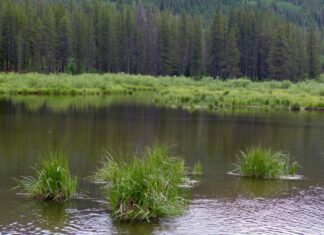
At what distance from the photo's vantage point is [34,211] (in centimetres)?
1449

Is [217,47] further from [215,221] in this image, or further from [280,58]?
[215,221]

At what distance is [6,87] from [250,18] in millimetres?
73407

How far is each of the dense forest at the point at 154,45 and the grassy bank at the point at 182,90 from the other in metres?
25.6

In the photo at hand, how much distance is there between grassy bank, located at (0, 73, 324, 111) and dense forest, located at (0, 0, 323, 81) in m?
25.6

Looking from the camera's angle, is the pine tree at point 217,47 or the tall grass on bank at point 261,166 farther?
the pine tree at point 217,47

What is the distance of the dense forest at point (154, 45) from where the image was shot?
11206cm

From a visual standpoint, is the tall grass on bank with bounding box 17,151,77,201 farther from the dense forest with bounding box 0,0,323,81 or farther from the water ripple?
the dense forest with bounding box 0,0,323,81

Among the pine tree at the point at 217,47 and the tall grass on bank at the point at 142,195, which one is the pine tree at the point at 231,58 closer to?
the pine tree at the point at 217,47

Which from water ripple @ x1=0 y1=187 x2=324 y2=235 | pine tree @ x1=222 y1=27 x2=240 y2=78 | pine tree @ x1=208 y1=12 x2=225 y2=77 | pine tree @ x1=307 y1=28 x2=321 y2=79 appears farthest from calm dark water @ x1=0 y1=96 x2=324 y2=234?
pine tree @ x1=307 y1=28 x2=321 y2=79

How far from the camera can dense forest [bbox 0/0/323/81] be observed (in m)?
112

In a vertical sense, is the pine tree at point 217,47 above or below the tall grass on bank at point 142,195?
above

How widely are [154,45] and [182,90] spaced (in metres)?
60.4

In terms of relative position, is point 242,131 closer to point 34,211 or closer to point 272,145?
point 272,145

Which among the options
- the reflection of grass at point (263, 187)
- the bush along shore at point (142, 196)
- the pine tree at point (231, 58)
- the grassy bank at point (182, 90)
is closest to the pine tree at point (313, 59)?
the pine tree at point (231, 58)
